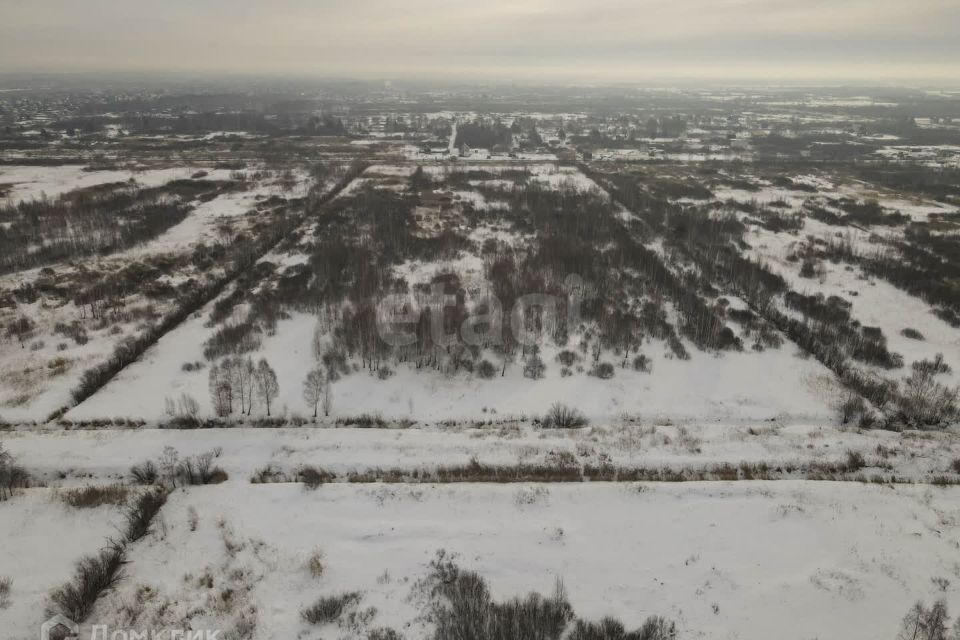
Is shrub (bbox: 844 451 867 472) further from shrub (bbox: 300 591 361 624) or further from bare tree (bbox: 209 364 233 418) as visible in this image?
bare tree (bbox: 209 364 233 418)

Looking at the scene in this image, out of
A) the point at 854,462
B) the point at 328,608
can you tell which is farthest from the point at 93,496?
the point at 854,462

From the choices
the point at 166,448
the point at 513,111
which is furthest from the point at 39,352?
the point at 513,111

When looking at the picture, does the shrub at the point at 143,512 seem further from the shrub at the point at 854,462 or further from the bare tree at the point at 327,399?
the shrub at the point at 854,462

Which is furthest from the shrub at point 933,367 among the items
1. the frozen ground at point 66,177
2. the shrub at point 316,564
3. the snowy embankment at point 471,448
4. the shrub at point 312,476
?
the frozen ground at point 66,177

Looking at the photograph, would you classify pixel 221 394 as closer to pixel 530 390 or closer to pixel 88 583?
pixel 88 583

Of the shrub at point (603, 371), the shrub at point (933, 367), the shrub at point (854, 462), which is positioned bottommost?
the shrub at point (854, 462)
